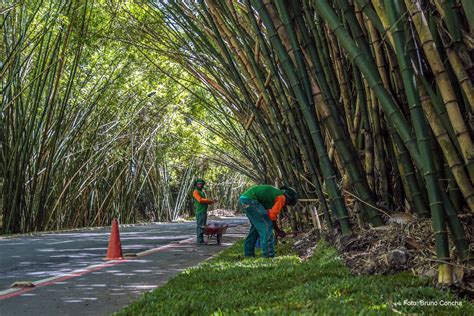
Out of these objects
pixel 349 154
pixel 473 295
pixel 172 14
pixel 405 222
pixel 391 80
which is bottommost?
pixel 473 295

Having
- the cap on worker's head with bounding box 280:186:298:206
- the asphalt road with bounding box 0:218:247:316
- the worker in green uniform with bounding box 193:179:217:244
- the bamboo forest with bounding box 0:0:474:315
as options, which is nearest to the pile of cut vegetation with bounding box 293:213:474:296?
the bamboo forest with bounding box 0:0:474:315

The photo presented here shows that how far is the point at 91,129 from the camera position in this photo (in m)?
16.2

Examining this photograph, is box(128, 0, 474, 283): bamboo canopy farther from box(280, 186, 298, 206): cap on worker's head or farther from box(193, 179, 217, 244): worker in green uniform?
box(193, 179, 217, 244): worker in green uniform

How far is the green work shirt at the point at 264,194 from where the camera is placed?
5.96 m

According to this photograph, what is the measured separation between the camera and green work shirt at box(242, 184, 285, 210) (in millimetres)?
5962

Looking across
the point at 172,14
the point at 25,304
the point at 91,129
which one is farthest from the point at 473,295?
the point at 91,129

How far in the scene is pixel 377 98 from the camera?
3.56 metres

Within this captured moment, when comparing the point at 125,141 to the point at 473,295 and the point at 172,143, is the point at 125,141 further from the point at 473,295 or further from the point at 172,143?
the point at 473,295

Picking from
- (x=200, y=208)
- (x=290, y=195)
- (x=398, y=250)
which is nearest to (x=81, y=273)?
(x=290, y=195)

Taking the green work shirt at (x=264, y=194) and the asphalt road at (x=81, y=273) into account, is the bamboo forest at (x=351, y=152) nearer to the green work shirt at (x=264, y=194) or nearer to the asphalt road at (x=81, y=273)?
the green work shirt at (x=264, y=194)

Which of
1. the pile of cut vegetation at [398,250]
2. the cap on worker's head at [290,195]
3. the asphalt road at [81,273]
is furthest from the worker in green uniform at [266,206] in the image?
the pile of cut vegetation at [398,250]

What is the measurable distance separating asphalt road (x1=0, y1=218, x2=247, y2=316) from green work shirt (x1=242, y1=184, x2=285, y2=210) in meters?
1.11

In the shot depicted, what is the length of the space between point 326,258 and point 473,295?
1.73 meters

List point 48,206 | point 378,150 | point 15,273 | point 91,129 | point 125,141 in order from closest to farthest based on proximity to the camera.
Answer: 1. point 378,150
2. point 15,273
3. point 48,206
4. point 91,129
5. point 125,141
